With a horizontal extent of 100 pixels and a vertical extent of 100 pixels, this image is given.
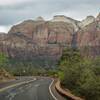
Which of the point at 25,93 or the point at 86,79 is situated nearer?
the point at 86,79

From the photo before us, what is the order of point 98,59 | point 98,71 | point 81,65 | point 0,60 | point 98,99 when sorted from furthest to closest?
point 0,60
point 81,65
point 98,59
point 98,71
point 98,99

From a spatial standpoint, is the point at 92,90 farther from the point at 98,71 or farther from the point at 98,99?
the point at 98,71

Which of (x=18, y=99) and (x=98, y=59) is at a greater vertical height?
(x=98, y=59)

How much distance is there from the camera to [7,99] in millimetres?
28438

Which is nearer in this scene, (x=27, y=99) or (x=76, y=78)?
(x=27, y=99)

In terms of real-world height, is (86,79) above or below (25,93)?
above

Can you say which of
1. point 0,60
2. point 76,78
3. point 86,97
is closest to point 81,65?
point 76,78

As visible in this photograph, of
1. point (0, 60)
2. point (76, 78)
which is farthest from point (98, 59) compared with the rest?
point (0, 60)

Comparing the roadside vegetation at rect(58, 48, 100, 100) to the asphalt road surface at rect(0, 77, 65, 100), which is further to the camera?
the asphalt road surface at rect(0, 77, 65, 100)

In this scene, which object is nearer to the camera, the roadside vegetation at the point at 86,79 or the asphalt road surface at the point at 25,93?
the roadside vegetation at the point at 86,79

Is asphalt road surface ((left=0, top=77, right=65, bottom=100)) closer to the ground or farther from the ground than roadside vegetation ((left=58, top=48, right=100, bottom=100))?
closer to the ground

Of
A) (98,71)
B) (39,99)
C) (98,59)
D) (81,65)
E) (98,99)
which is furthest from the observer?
(81,65)

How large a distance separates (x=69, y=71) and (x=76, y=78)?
82.3 inches

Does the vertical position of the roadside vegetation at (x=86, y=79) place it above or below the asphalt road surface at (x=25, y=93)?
above
